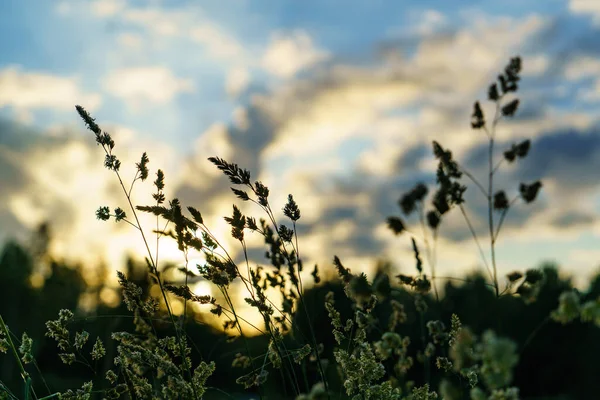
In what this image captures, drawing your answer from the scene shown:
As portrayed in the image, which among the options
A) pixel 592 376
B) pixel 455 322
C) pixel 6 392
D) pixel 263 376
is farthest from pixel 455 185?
pixel 592 376

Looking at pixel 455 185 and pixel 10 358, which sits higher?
pixel 10 358

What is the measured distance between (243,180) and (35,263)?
67.8 metres

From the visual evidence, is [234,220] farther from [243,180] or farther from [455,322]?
[455,322]

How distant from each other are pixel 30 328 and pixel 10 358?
3.18 m

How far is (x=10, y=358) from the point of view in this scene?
57.1 metres

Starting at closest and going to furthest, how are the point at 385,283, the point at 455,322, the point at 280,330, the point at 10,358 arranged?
1. the point at 385,283
2. the point at 455,322
3. the point at 280,330
4. the point at 10,358

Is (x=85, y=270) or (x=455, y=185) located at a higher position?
(x=85, y=270)

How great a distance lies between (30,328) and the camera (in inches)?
2264

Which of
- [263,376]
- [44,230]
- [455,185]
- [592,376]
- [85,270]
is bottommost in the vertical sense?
[592,376]

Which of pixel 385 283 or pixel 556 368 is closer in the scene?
pixel 385 283

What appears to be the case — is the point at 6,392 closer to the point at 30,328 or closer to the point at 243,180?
the point at 243,180

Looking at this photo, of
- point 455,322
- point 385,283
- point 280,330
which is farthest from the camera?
point 280,330

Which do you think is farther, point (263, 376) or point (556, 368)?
point (556, 368)

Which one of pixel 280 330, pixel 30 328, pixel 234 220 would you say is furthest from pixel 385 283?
pixel 30 328
